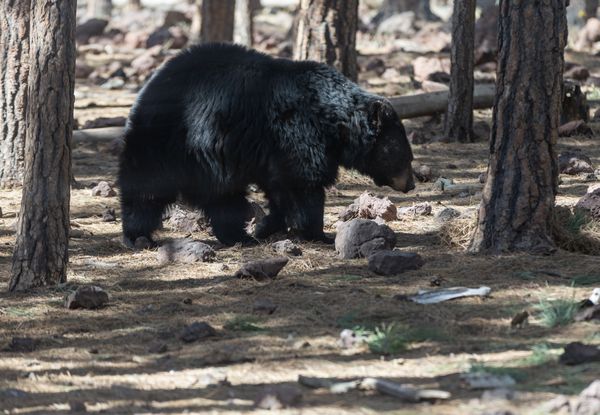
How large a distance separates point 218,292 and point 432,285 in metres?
1.40

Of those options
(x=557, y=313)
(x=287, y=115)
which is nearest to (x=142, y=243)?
(x=287, y=115)

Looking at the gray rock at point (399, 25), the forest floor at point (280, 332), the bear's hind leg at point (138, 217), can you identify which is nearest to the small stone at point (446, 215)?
the forest floor at point (280, 332)

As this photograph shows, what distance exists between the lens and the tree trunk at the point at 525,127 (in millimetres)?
7250

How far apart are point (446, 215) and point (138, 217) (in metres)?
2.60

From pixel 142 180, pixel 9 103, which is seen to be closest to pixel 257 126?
pixel 142 180

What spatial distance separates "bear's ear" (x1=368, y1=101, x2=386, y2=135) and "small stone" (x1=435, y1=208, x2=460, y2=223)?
35.6 inches

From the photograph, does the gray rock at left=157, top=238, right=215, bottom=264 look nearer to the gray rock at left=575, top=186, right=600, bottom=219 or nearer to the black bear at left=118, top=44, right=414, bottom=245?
the black bear at left=118, top=44, right=414, bottom=245

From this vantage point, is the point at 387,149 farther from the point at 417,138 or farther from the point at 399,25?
the point at 399,25

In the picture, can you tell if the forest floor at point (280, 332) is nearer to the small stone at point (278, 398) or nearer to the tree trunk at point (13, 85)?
the small stone at point (278, 398)

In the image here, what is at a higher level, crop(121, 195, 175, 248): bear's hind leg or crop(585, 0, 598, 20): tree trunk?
crop(585, 0, 598, 20): tree trunk

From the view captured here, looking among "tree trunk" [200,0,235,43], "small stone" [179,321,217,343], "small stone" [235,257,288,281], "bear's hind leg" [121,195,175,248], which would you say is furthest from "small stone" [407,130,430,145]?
"small stone" [179,321,217,343]

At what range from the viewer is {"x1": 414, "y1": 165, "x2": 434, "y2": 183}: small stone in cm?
1123

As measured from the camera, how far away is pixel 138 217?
890 cm

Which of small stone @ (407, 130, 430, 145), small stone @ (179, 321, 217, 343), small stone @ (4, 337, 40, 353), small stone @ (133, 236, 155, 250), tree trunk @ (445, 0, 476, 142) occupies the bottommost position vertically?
small stone @ (4, 337, 40, 353)
